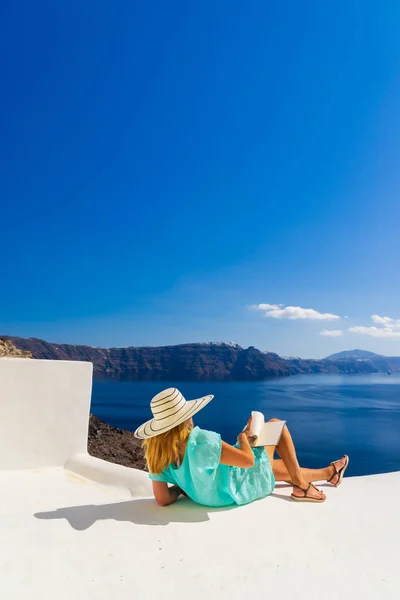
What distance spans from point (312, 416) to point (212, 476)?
40560 millimetres

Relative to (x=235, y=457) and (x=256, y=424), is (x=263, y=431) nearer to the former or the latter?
(x=256, y=424)

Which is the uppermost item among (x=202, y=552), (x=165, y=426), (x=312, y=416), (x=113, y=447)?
(x=165, y=426)

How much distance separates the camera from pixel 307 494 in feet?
6.78

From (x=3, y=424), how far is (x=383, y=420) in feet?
131

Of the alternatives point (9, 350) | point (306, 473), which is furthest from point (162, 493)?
point (9, 350)

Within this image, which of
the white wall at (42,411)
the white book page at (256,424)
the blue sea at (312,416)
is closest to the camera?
the white book page at (256,424)

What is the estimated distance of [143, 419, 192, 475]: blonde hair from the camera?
5.81 ft

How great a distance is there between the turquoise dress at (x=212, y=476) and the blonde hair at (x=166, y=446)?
33mm

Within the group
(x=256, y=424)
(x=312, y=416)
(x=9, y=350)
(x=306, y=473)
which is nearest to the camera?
(x=256, y=424)

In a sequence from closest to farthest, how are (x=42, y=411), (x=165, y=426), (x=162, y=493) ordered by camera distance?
(x=165, y=426)
(x=162, y=493)
(x=42, y=411)

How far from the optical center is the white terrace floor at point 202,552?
4.04ft

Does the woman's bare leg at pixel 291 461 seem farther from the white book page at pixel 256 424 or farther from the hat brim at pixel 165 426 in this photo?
the hat brim at pixel 165 426

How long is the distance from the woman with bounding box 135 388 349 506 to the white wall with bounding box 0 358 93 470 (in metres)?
1.99

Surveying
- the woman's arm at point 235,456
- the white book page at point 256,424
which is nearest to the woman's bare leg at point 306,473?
the white book page at point 256,424
